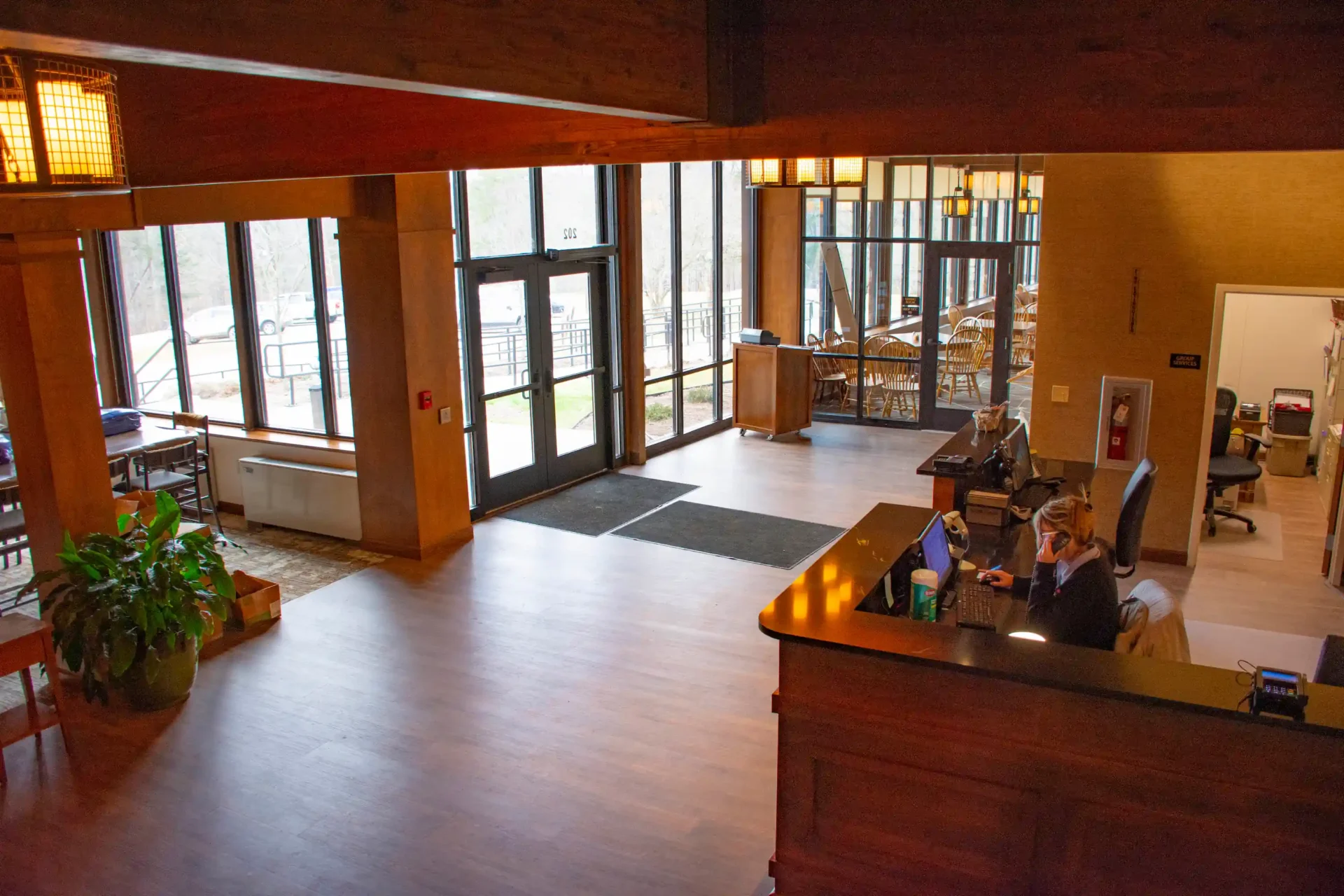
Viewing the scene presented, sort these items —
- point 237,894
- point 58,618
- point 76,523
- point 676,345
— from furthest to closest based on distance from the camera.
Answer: point 676,345 → point 76,523 → point 58,618 → point 237,894

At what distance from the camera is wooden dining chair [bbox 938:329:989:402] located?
1073cm

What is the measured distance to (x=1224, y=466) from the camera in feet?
25.0

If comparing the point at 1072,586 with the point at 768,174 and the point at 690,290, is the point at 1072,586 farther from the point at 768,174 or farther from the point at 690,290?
the point at 690,290

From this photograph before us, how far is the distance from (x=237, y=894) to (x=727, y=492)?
5.57 metres

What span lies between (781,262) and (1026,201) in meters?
2.60

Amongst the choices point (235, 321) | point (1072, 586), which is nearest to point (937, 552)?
point (1072, 586)

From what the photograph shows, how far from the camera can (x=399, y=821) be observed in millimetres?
4293

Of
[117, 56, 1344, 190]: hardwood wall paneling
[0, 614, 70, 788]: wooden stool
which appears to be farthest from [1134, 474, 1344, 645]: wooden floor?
[0, 614, 70, 788]: wooden stool

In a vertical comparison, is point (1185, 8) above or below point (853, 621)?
above

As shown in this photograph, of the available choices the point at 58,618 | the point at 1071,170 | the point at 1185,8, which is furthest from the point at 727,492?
the point at 1185,8

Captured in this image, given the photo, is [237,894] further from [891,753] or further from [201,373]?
[201,373]

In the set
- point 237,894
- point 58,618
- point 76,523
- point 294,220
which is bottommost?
point 237,894

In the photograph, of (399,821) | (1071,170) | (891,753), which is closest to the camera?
(891,753)

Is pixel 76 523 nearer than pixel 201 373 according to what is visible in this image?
Yes
